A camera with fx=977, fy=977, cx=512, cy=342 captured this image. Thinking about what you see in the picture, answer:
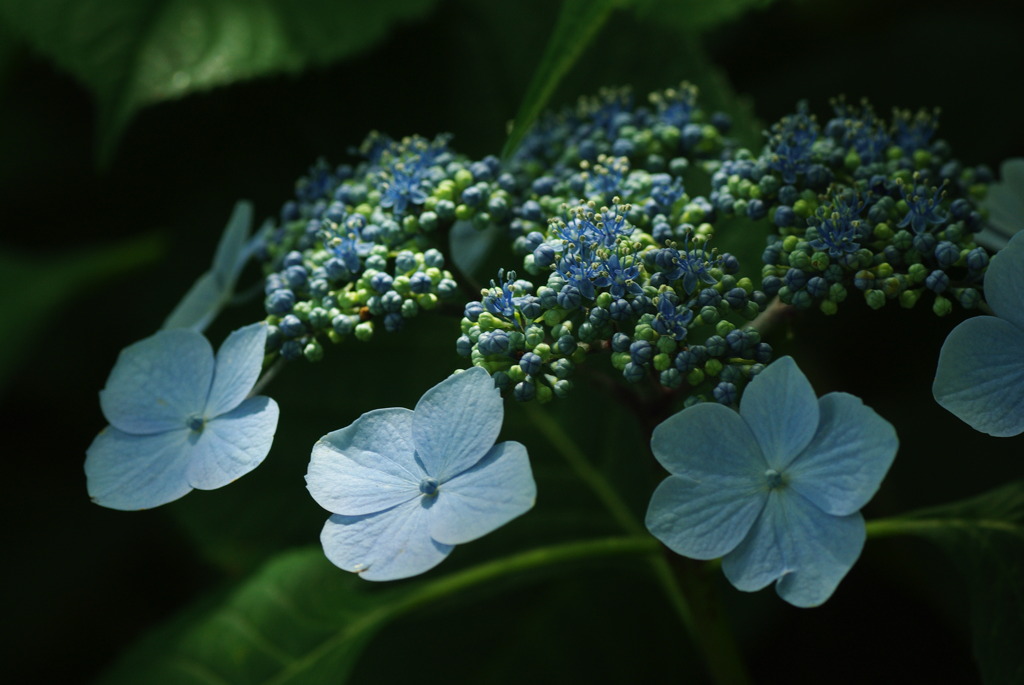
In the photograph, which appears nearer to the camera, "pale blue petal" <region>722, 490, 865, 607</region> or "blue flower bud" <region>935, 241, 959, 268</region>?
"pale blue petal" <region>722, 490, 865, 607</region>

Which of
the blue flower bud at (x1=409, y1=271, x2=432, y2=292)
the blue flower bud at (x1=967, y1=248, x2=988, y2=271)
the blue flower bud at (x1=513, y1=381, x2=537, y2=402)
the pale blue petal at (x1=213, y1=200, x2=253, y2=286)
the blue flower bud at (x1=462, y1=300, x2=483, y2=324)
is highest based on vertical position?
the pale blue petal at (x1=213, y1=200, x2=253, y2=286)

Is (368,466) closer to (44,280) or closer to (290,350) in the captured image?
(290,350)

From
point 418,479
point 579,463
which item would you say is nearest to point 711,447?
point 418,479

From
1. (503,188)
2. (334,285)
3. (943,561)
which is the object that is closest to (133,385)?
(334,285)

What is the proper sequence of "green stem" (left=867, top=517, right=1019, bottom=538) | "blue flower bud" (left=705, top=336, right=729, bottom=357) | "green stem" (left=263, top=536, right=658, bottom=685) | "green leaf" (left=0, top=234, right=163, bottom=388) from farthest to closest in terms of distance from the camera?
"green leaf" (left=0, top=234, right=163, bottom=388), "green stem" (left=263, top=536, right=658, bottom=685), "green stem" (left=867, top=517, right=1019, bottom=538), "blue flower bud" (left=705, top=336, right=729, bottom=357)

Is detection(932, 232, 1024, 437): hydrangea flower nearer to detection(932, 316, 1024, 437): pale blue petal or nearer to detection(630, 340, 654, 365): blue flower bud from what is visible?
detection(932, 316, 1024, 437): pale blue petal

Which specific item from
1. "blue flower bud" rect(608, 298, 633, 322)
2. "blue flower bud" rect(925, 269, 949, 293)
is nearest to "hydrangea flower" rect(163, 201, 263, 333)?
"blue flower bud" rect(608, 298, 633, 322)

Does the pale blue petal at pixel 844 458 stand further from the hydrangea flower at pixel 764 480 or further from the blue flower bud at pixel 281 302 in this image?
the blue flower bud at pixel 281 302
